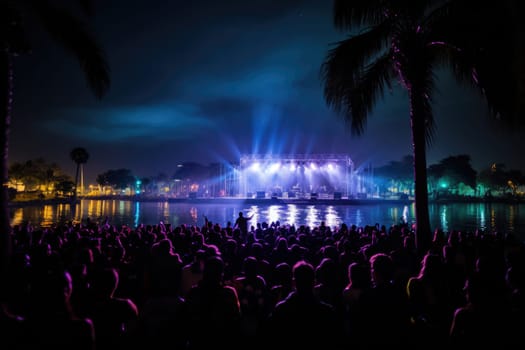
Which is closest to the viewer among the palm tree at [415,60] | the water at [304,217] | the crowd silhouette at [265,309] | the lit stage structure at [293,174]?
the crowd silhouette at [265,309]

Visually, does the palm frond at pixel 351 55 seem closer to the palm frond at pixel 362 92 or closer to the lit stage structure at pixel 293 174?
the palm frond at pixel 362 92

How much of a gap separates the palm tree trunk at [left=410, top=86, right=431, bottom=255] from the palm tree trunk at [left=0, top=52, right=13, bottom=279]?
9384mm

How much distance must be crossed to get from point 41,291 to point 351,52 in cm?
768

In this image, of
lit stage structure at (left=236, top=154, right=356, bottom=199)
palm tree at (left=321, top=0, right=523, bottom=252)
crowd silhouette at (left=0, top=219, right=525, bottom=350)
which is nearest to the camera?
crowd silhouette at (left=0, top=219, right=525, bottom=350)

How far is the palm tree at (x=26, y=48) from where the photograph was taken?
6691 millimetres

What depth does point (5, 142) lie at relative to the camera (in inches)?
280

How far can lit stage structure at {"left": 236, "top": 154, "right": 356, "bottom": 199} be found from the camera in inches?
2127

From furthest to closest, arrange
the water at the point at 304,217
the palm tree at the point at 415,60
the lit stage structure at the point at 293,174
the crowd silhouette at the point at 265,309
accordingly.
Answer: the lit stage structure at the point at 293,174
the water at the point at 304,217
the palm tree at the point at 415,60
the crowd silhouette at the point at 265,309

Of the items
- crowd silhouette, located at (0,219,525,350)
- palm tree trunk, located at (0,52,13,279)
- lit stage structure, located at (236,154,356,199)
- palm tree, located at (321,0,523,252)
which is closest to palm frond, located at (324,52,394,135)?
palm tree, located at (321,0,523,252)

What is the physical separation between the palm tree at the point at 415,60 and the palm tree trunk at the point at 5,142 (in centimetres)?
772

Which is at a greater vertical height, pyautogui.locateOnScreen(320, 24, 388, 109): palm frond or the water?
pyautogui.locateOnScreen(320, 24, 388, 109): palm frond

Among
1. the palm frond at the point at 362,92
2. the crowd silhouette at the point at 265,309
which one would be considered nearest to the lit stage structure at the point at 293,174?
the palm frond at the point at 362,92

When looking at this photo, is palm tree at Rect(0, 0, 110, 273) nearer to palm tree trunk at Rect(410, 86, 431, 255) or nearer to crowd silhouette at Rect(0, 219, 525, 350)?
crowd silhouette at Rect(0, 219, 525, 350)

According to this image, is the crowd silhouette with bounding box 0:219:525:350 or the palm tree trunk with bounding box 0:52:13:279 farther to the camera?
the palm tree trunk with bounding box 0:52:13:279
